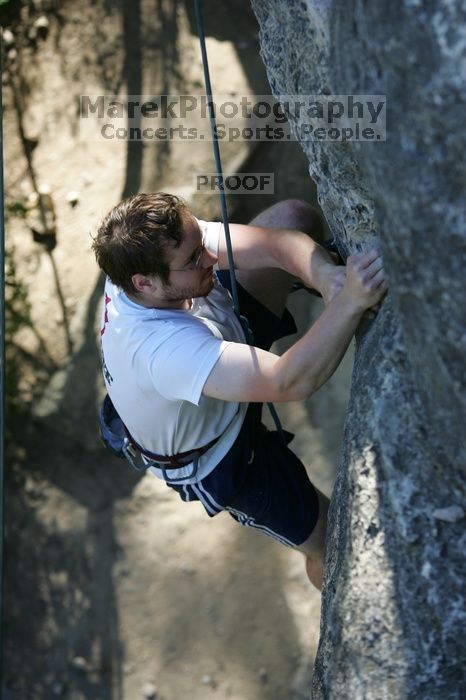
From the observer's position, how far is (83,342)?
14.5 feet

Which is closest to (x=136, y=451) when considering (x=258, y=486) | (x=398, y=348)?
(x=258, y=486)

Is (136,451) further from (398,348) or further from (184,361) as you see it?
(398,348)

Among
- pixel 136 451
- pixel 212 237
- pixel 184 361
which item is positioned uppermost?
pixel 212 237

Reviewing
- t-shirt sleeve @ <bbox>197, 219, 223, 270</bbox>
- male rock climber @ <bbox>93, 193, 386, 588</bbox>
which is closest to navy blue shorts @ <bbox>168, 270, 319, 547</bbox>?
male rock climber @ <bbox>93, 193, 386, 588</bbox>

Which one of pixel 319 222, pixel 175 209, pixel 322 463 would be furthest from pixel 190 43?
pixel 175 209

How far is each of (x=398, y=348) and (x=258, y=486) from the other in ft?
2.37

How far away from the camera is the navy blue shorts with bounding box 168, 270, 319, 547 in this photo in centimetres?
226

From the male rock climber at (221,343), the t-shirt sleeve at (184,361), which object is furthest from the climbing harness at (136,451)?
the t-shirt sleeve at (184,361)

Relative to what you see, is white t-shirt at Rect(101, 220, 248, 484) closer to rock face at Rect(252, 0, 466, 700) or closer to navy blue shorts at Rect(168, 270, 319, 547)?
navy blue shorts at Rect(168, 270, 319, 547)

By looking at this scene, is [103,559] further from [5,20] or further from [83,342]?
[5,20]

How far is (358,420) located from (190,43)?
10.5 feet

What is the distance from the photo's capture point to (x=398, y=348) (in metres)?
1.74

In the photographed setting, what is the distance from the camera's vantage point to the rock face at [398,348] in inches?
52.2

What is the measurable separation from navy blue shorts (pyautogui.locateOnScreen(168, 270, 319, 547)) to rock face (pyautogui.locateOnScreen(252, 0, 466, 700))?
1.08ft
